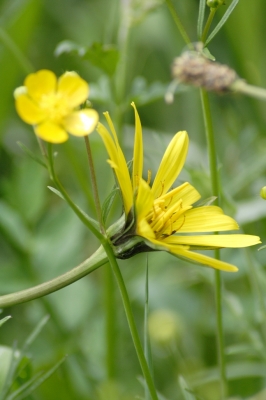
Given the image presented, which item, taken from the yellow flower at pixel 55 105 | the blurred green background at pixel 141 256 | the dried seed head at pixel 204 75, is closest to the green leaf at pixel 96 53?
the blurred green background at pixel 141 256

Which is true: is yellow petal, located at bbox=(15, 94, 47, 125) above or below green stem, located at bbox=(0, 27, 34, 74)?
below

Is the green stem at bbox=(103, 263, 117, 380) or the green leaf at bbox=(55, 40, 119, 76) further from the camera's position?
the green stem at bbox=(103, 263, 117, 380)

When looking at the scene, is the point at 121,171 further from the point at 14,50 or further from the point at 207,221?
the point at 14,50

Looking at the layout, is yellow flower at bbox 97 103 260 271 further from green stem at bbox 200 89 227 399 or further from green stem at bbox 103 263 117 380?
green stem at bbox 103 263 117 380

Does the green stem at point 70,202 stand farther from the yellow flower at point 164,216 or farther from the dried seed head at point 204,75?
the dried seed head at point 204,75

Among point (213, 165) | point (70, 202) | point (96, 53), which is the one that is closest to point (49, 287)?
point (70, 202)

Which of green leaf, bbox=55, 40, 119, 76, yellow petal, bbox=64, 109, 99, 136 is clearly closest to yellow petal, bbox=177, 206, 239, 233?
yellow petal, bbox=64, 109, 99, 136

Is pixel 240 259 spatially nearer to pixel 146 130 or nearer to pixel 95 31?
pixel 146 130
